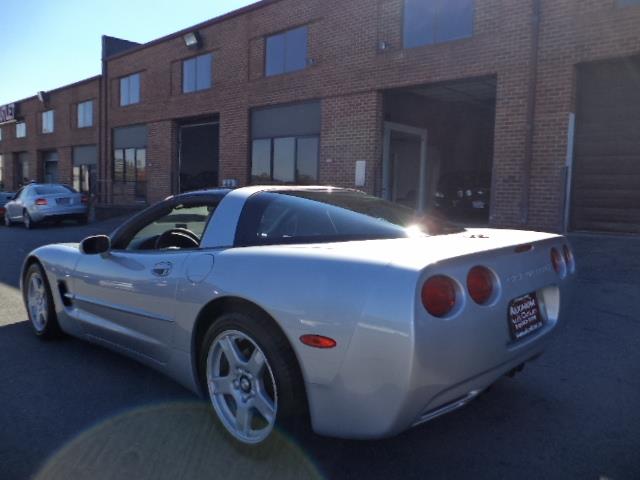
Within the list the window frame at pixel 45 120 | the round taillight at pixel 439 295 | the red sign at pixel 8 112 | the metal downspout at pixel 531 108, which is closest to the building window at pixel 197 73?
the metal downspout at pixel 531 108

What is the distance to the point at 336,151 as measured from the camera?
13.9 metres

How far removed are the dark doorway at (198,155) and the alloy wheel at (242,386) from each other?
16.5 metres

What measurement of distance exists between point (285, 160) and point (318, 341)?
13.7 m

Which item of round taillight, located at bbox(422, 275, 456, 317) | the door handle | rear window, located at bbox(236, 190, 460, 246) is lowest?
the door handle

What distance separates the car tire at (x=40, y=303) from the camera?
14.1 feet

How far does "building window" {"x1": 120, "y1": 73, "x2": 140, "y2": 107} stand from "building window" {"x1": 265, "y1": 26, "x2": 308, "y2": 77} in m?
7.91

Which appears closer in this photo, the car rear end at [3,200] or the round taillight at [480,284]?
the round taillight at [480,284]

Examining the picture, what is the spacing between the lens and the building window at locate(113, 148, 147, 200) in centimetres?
2120

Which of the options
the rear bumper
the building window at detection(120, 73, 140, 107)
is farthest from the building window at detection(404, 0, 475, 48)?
the building window at detection(120, 73, 140, 107)

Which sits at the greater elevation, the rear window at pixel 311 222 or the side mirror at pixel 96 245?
the rear window at pixel 311 222

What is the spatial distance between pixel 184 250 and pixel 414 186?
14492mm

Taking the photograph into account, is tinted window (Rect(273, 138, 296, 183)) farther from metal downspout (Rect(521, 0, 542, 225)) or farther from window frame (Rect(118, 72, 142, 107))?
window frame (Rect(118, 72, 142, 107))

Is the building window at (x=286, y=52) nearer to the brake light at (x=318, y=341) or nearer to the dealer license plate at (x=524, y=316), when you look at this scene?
the dealer license plate at (x=524, y=316)

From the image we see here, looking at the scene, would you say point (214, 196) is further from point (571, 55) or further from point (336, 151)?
point (336, 151)
